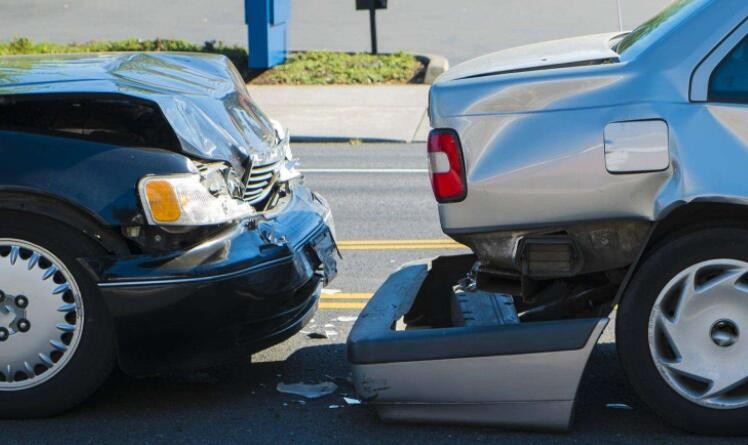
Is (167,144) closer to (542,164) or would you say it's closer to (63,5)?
(542,164)

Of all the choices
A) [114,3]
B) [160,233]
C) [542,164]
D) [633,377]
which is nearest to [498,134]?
[542,164]

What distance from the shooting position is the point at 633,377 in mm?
4715

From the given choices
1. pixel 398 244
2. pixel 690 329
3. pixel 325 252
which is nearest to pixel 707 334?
pixel 690 329

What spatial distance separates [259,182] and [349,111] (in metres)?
9.47

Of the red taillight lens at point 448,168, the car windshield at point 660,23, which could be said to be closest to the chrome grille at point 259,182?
the red taillight lens at point 448,168

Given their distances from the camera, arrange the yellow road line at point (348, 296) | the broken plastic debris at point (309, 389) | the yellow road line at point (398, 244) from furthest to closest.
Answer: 1. the yellow road line at point (398, 244)
2. the yellow road line at point (348, 296)
3. the broken plastic debris at point (309, 389)

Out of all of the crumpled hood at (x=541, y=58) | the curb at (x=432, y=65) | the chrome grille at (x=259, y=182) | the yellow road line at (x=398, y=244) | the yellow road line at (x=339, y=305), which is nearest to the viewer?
the crumpled hood at (x=541, y=58)

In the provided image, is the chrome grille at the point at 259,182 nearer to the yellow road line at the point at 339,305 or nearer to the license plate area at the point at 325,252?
the license plate area at the point at 325,252

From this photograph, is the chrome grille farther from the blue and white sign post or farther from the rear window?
the blue and white sign post

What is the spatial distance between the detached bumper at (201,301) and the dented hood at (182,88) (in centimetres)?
48

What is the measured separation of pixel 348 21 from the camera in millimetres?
22438

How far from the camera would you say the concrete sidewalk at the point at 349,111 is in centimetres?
1388

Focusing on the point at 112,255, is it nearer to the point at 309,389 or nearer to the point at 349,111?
the point at 309,389

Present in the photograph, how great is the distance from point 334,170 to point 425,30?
968 cm
